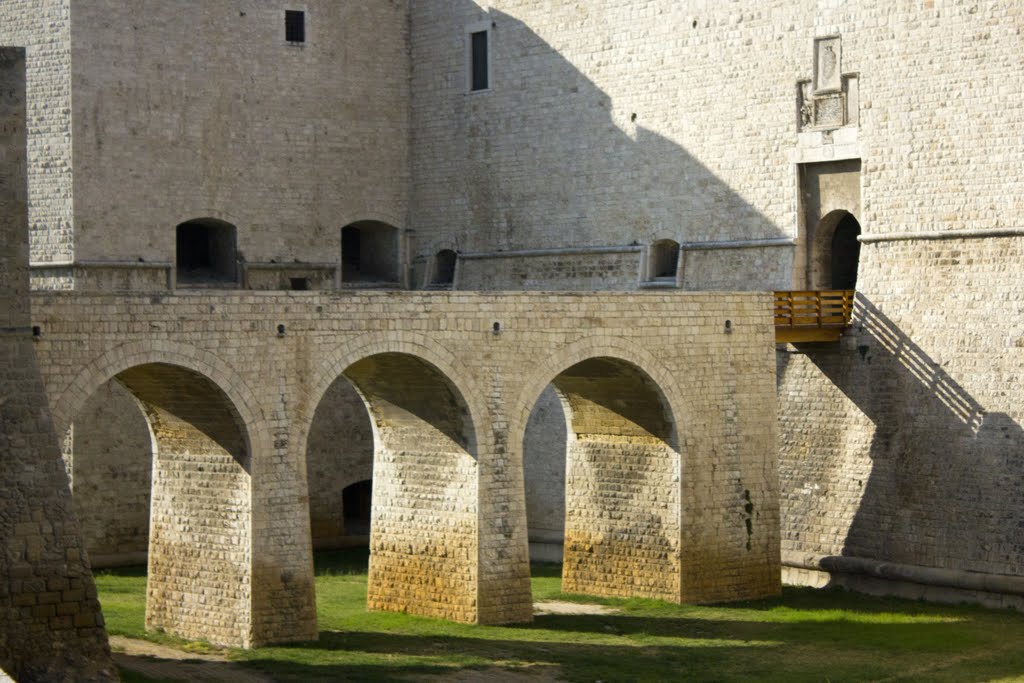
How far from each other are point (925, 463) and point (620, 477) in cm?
379

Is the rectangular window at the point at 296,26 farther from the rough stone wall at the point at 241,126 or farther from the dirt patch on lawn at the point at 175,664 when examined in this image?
the dirt patch on lawn at the point at 175,664

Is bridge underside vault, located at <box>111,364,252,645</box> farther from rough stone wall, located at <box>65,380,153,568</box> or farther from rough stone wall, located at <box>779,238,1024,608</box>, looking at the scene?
rough stone wall, located at <box>779,238,1024,608</box>

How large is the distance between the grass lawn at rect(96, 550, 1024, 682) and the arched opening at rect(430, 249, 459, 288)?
842cm

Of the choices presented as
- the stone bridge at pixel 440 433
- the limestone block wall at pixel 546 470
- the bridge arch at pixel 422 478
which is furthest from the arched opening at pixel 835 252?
the bridge arch at pixel 422 478

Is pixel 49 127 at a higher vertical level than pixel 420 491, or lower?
higher

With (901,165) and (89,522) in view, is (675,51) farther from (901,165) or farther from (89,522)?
(89,522)

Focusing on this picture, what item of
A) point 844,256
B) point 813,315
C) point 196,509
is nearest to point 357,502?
point 813,315

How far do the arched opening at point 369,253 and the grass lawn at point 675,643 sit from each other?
8.64 metres

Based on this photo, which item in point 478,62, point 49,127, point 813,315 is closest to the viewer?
point 813,315

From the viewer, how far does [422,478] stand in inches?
840

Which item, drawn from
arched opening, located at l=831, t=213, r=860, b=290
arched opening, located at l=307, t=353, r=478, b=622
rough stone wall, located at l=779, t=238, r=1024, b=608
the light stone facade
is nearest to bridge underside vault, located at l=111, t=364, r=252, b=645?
the light stone facade

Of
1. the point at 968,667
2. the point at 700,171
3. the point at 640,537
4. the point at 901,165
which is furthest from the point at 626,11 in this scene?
the point at 968,667

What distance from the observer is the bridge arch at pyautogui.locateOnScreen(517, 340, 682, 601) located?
2238 centimetres

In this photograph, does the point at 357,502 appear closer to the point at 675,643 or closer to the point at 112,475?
the point at 112,475
